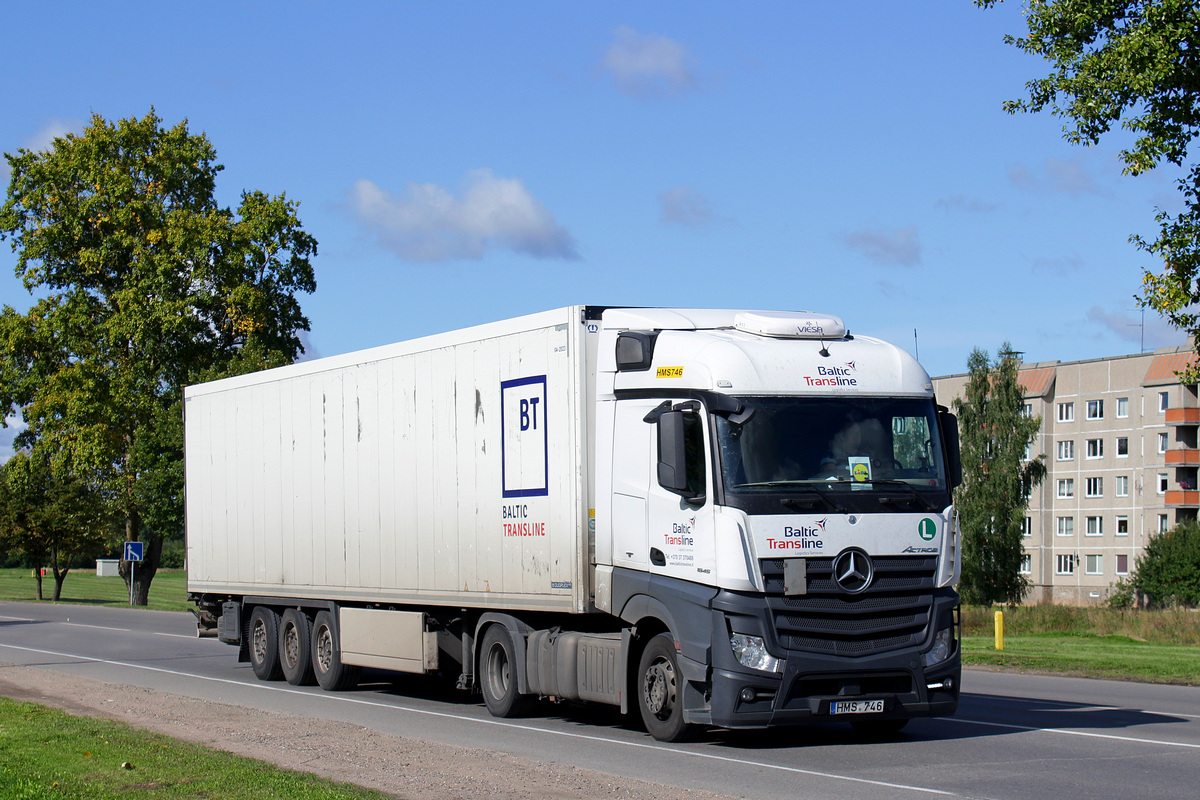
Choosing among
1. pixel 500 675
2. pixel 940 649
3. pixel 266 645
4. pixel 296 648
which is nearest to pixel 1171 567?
pixel 266 645

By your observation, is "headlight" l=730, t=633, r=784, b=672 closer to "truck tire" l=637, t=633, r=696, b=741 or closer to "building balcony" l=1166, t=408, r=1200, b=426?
"truck tire" l=637, t=633, r=696, b=741

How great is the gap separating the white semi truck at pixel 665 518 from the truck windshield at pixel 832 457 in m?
0.02

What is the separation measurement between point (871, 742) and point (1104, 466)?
279 ft

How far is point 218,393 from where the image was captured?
20.4 m

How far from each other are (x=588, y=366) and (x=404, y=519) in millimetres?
4035

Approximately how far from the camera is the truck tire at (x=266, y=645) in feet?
62.0

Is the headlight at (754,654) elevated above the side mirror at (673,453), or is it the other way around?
the side mirror at (673,453)

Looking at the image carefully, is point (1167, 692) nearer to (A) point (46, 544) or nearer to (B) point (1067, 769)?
(B) point (1067, 769)

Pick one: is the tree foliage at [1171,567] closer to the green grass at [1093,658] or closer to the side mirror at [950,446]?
the green grass at [1093,658]

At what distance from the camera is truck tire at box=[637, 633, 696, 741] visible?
11398mm

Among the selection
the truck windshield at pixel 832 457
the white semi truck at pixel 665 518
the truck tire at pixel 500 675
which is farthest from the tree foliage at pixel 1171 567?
the truck windshield at pixel 832 457

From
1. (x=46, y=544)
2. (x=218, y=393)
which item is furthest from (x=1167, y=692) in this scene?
(x=46, y=544)

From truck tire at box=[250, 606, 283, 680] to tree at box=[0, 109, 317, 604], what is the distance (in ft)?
75.2

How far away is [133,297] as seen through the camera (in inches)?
1670
